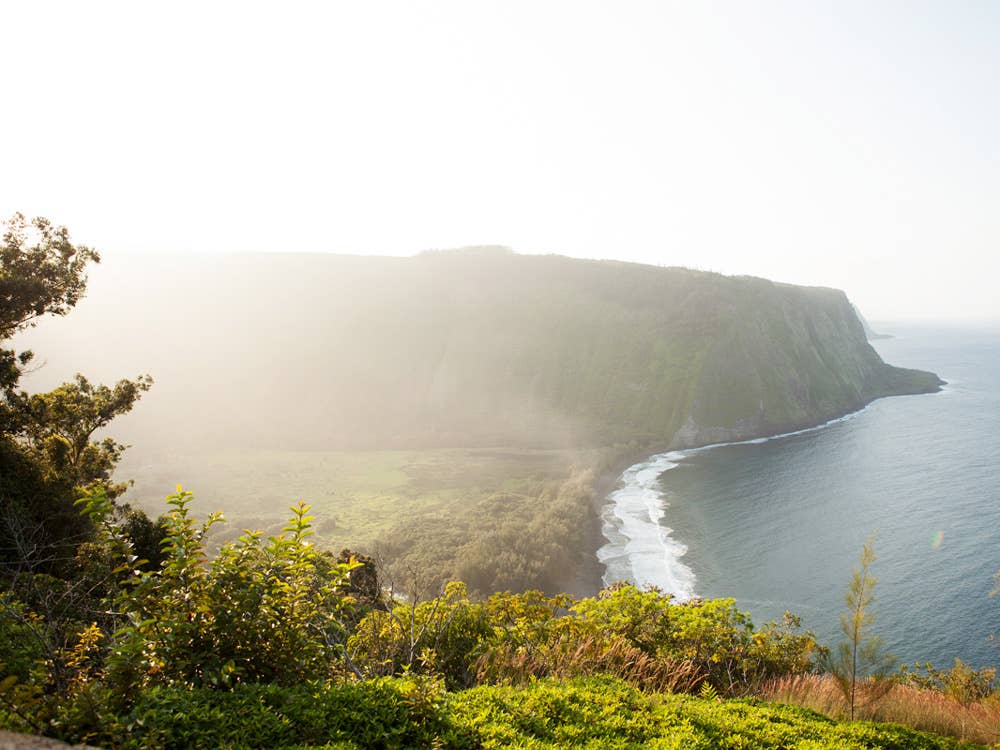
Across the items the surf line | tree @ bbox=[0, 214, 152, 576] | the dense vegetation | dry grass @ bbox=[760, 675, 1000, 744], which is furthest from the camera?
the surf line

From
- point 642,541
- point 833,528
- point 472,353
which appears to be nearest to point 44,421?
point 642,541

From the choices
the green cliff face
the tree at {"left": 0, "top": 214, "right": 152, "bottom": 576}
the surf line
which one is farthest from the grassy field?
the tree at {"left": 0, "top": 214, "right": 152, "bottom": 576}

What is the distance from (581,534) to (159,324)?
127 meters

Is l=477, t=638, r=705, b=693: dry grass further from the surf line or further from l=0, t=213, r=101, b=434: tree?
the surf line

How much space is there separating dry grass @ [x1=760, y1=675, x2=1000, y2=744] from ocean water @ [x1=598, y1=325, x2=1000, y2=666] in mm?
28521

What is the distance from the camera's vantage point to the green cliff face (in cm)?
10525

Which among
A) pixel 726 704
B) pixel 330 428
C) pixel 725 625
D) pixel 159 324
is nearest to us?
pixel 726 704

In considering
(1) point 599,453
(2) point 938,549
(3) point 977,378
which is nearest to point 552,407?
(1) point 599,453

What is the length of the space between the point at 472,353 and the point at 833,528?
9019 cm

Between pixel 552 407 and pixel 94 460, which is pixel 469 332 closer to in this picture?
pixel 552 407

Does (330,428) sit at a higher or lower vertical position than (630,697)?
lower

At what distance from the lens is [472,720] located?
5.82m

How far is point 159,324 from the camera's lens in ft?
427

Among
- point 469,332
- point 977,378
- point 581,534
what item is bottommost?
point 581,534
